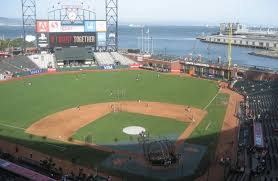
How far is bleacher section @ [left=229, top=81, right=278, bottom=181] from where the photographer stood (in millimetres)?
30191

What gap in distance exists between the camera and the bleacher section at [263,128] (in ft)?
99.1

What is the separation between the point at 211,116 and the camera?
48.1 meters

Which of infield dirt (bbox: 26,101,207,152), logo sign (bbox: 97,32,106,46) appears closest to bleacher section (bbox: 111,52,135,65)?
logo sign (bbox: 97,32,106,46)

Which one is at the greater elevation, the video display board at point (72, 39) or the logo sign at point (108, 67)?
the video display board at point (72, 39)

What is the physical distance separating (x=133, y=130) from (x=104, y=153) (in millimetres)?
7368

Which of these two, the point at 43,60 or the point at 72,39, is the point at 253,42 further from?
the point at 43,60

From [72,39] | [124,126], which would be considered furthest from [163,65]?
[124,126]

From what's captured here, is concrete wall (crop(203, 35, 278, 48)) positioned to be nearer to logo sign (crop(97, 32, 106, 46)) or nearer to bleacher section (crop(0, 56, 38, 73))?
logo sign (crop(97, 32, 106, 46))

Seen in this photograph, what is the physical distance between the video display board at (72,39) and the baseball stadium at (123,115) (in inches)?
9.9

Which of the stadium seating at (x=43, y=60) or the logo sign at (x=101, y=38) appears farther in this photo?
the logo sign at (x=101, y=38)

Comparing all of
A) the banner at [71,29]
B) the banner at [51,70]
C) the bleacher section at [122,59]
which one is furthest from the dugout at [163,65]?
the banner at [51,70]

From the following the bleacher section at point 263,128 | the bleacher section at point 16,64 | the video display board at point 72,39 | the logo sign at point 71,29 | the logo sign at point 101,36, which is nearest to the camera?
the bleacher section at point 263,128

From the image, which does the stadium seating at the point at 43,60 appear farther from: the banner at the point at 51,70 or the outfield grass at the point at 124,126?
the outfield grass at the point at 124,126

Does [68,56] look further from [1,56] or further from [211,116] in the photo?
[211,116]
